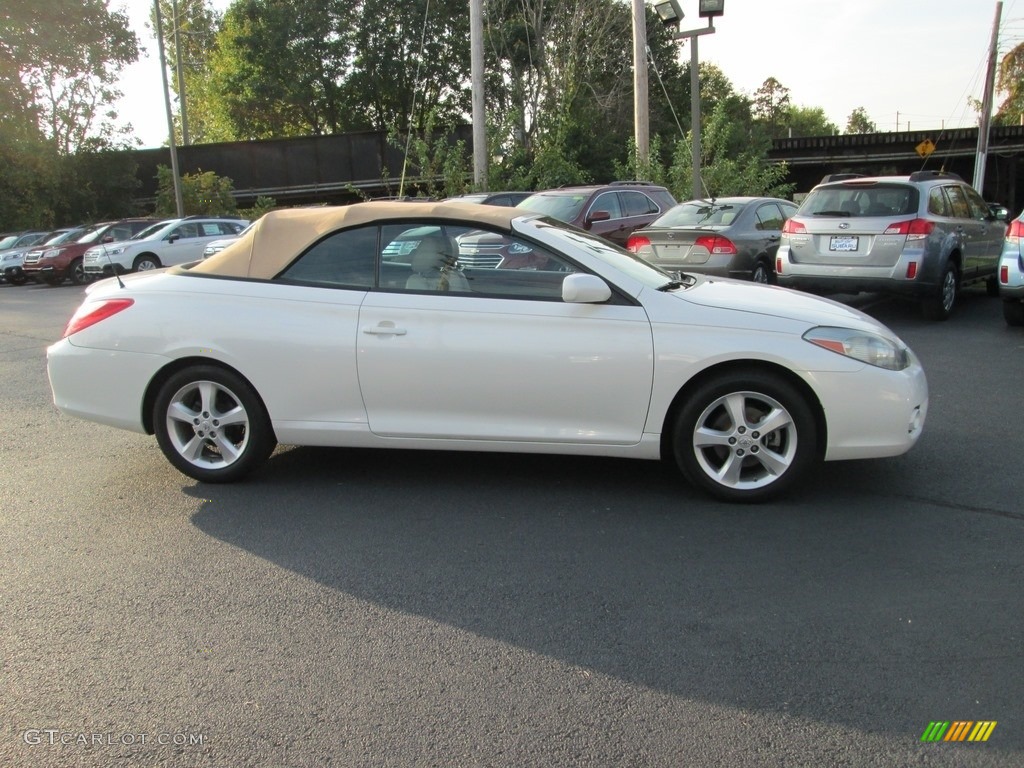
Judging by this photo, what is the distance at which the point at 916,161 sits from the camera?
133ft

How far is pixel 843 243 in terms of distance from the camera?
32.8 ft

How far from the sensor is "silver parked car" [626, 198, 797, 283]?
10680mm

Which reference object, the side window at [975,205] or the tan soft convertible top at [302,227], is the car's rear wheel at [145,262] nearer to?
the side window at [975,205]

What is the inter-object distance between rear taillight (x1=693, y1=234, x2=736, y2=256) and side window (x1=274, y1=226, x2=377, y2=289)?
661 centimetres

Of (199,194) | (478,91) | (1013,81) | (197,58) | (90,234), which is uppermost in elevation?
(197,58)

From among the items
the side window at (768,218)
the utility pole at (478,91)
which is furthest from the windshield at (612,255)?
the utility pole at (478,91)

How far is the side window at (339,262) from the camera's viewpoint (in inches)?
191

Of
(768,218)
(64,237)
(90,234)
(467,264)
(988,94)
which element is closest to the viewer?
(467,264)

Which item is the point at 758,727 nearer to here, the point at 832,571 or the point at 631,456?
the point at 832,571

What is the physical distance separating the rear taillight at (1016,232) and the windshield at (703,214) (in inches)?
124

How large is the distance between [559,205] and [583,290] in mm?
8788

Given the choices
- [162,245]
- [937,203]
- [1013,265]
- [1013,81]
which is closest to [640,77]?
[937,203]

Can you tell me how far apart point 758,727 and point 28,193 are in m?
39.1

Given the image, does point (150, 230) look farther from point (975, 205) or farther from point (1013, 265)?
point (1013, 265)
